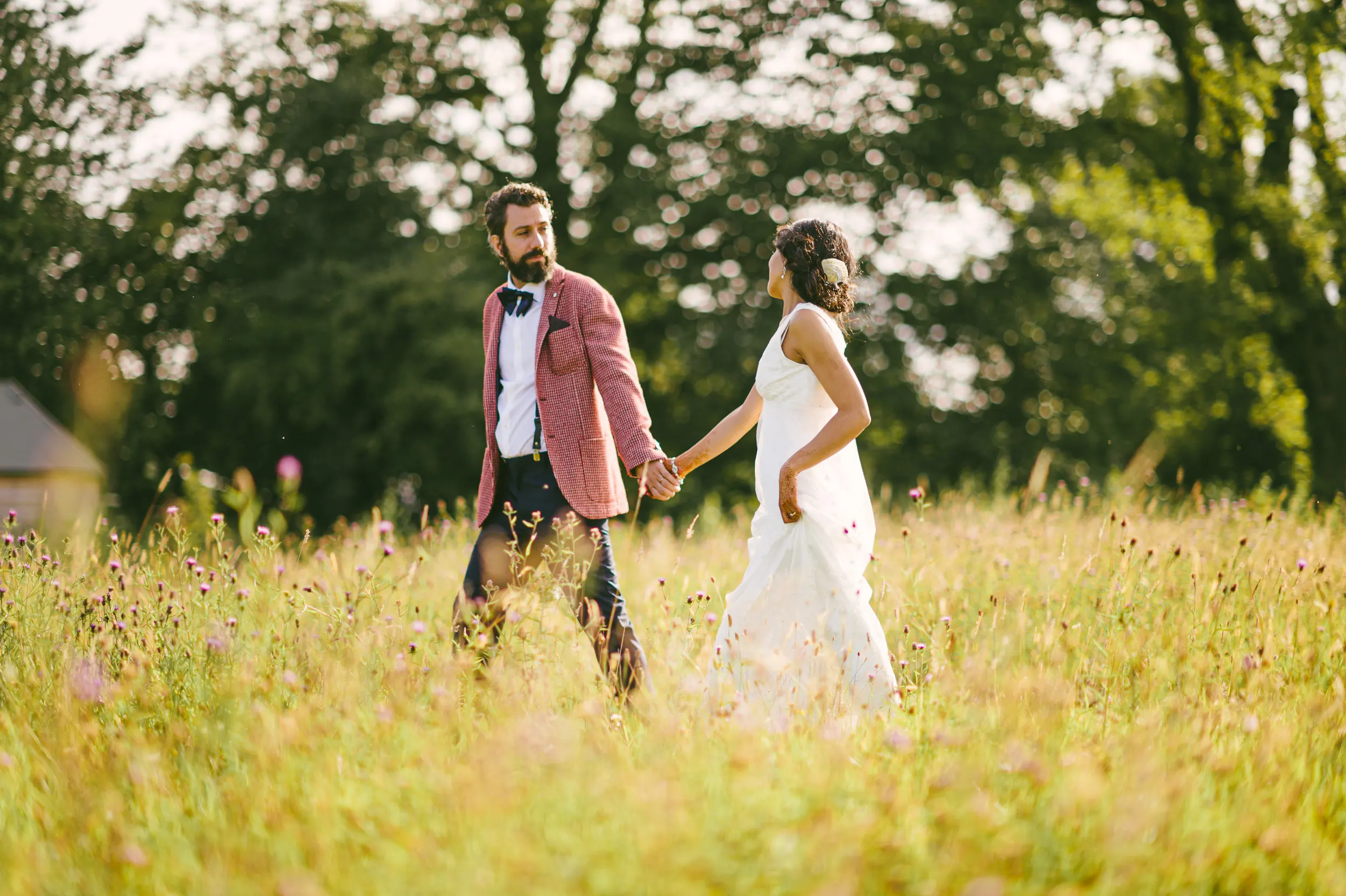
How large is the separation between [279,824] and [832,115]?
652 inches

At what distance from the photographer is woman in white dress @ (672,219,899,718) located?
3.24 meters

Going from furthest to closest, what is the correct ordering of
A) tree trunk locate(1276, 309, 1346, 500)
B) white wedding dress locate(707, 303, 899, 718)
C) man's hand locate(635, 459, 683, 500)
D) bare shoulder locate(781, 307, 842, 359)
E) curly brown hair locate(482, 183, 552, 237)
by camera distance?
tree trunk locate(1276, 309, 1346, 500)
curly brown hair locate(482, 183, 552, 237)
man's hand locate(635, 459, 683, 500)
bare shoulder locate(781, 307, 842, 359)
white wedding dress locate(707, 303, 899, 718)

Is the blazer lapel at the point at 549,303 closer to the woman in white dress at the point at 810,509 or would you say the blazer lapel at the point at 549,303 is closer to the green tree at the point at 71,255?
the woman in white dress at the point at 810,509

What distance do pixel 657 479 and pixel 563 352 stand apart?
0.58 metres

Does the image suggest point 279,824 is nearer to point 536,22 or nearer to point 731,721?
point 731,721

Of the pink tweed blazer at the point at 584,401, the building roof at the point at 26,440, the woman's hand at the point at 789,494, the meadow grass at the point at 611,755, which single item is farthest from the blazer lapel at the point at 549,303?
the building roof at the point at 26,440

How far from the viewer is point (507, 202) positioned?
3.92 metres

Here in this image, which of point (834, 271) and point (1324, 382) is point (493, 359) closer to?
point (834, 271)

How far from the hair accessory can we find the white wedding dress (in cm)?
12

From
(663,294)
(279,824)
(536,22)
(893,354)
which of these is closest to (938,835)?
(279,824)

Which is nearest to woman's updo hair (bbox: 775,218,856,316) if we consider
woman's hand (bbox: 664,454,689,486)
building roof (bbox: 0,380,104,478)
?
woman's hand (bbox: 664,454,689,486)

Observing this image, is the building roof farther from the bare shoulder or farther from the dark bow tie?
the bare shoulder

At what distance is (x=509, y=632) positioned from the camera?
9.83 ft

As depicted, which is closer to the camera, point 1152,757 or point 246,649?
point 1152,757
